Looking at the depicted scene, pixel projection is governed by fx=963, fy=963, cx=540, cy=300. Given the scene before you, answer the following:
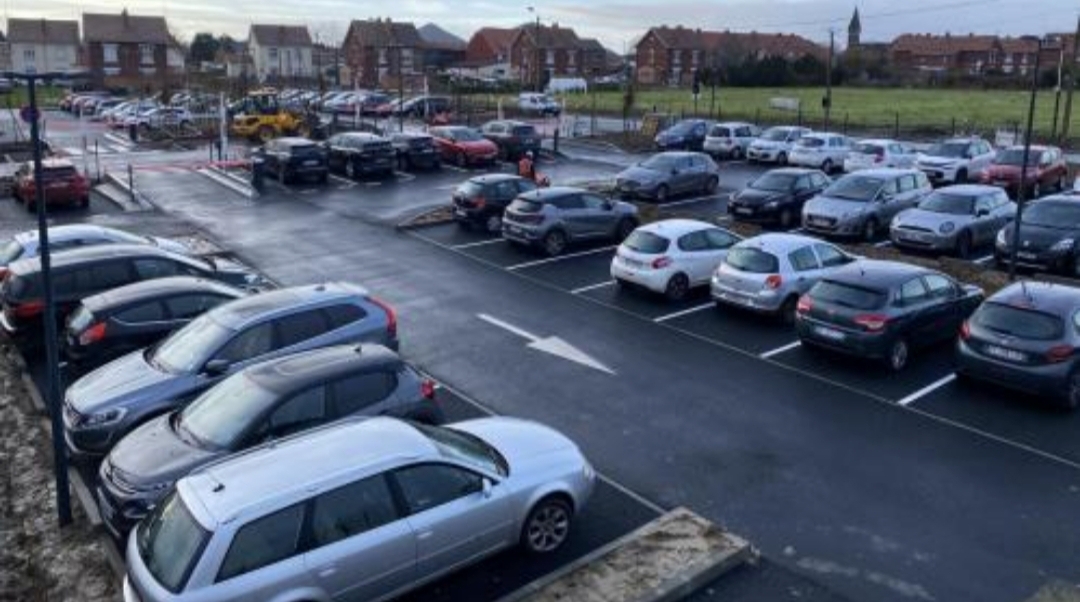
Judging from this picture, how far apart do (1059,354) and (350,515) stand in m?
9.80

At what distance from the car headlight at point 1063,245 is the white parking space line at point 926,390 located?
6.95 m

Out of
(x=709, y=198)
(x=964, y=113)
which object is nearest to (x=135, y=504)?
(x=709, y=198)

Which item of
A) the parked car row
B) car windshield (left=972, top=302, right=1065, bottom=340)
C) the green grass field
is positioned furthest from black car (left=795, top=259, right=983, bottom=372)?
the green grass field

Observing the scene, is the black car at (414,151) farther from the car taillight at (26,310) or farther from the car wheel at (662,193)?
the car taillight at (26,310)

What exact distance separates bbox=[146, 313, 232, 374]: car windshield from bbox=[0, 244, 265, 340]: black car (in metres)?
3.83

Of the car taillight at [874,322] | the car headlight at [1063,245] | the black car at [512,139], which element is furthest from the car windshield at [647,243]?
the black car at [512,139]

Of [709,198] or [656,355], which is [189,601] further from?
[709,198]

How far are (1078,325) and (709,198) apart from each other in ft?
54.8

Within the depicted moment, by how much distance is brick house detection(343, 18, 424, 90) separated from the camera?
358 ft

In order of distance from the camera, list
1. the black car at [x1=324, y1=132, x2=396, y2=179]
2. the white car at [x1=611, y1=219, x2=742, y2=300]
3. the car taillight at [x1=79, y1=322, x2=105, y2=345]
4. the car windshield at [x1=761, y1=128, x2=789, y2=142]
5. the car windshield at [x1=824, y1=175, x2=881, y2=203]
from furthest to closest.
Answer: the car windshield at [x1=761, y1=128, x2=789, y2=142] → the black car at [x1=324, y1=132, x2=396, y2=179] → the car windshield at [x1=824, y1=175, x2=881, y2=203] → the white car at [x1=611, y1=219, x2=742, y2=300] → the car taillight at [x1=79, y1=322, x2=105, y2=345]

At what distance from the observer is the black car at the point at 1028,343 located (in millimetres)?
12742

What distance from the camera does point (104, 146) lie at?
1736 inches

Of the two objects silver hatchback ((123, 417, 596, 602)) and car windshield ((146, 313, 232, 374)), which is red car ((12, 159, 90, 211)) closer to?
car windshield ((146, 313, 232, 374))

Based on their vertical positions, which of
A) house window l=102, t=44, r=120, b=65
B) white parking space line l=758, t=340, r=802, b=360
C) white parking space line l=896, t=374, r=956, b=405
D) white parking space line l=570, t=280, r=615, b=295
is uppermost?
house window l=102, t=44, r=120, b=65
